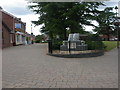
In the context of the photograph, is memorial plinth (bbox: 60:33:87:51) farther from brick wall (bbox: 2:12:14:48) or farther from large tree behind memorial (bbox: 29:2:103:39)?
brick wall (bbox: 2:12:14:48)

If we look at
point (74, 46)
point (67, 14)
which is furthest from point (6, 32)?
point (74, 46)

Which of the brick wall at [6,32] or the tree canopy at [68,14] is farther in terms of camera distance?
the brick wall at [6,32]

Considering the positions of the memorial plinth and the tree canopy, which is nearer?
the memorial plinth

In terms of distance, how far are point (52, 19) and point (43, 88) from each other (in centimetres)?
A: 1596

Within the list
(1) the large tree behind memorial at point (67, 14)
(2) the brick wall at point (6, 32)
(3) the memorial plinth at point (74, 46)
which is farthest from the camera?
(2) the brick wall at point (6, 32)

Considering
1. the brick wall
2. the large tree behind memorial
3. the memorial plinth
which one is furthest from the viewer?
the brick wall

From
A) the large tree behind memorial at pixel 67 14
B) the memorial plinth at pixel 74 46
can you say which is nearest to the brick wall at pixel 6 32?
the large tree behind memorial at pixel 67 14

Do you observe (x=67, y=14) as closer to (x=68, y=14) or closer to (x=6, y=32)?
(x=68, y=14)

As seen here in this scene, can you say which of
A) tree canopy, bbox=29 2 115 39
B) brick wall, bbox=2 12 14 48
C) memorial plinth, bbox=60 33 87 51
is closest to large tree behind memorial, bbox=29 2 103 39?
tree canopy, bbox=29 2 115 39

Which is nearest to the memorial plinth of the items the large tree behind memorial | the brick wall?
the large tree behind memorial

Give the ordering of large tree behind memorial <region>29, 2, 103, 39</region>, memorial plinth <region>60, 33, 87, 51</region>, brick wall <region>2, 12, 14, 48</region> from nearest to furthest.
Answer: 1. memorial plinth <region>60, 33, 87, 51</region>
2. large tree behind memorial <region>29, 2, 103, 39</region>
3. brick wall <region>2, 12, 14, 48</region>

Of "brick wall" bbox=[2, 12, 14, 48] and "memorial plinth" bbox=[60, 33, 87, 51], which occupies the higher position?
"brick wall" bbox=[2, 12, 14, 48]

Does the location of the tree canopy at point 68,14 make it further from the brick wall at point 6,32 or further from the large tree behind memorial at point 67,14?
the brick wall at point 6,32

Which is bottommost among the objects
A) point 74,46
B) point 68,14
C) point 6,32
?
point 74,46
